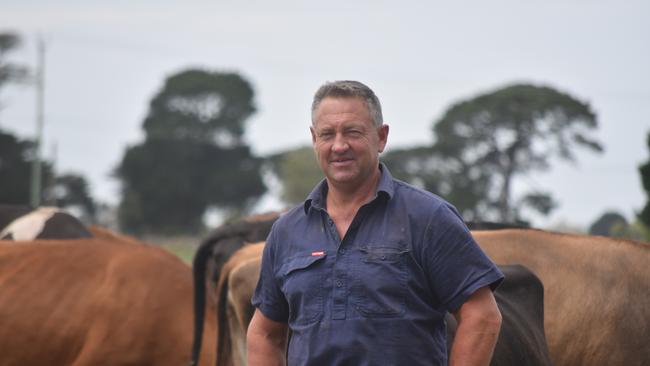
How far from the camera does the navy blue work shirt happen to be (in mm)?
Answer: 4156

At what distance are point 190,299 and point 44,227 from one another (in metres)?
2.78

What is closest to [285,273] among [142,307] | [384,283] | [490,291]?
[384,283]

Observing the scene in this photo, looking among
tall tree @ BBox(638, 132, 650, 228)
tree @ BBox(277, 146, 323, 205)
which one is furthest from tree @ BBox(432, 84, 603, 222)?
tall tree @ BBox(638, 132, 650, 228)

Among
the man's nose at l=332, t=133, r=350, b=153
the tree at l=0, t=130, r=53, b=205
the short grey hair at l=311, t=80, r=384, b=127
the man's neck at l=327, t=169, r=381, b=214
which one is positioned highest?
the short grey hair at l=311, t=80, r=384, b=127

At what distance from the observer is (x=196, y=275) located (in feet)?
28.6

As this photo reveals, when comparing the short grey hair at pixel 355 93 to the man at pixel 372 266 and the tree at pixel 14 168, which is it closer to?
the man at pixel 372 266

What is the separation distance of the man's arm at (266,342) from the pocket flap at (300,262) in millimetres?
270

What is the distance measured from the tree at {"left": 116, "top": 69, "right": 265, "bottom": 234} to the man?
63.5 metres

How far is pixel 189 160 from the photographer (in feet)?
245

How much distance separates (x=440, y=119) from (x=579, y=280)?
180ft

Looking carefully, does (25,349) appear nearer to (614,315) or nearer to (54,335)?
(54,335)

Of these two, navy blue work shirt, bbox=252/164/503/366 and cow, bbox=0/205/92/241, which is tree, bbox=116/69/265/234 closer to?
cow, bbox=0/205/92/241

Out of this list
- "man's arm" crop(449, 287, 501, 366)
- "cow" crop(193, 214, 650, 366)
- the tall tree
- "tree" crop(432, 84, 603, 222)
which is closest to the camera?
"man's arm" crop(449, 287, 501, 366)

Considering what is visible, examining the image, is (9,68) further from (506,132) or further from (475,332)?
(475,332)
